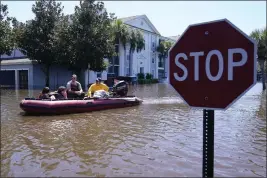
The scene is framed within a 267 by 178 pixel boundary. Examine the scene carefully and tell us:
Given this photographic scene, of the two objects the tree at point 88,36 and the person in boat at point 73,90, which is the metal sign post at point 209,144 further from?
the tree at point 88,36

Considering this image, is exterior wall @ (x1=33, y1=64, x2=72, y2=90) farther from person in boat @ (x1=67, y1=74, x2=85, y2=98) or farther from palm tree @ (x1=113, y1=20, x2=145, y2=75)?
person in boat @ (x1=67, y1=74, x2=85, y2=98)

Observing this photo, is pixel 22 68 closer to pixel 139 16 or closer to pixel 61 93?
pixel 139 16

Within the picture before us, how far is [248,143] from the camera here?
7.08 m

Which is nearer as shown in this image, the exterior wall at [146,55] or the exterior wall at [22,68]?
the exterior wall at [22,68]

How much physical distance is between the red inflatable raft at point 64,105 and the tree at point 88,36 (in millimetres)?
14313

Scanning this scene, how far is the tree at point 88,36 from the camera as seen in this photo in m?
27.6

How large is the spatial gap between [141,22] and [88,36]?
2187cm

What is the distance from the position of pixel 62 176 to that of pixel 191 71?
366cm

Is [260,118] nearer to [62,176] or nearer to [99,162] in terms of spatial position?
[99,162]

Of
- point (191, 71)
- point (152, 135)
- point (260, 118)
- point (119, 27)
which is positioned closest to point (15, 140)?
point (152, 135)

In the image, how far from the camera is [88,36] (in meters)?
27.6

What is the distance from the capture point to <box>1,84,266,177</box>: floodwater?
512cm

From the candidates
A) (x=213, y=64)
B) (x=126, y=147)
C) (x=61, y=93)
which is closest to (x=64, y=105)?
(x=61, y=93)

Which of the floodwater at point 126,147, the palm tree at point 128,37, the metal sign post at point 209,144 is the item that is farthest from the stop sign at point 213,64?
the palm tree at point 128,37
